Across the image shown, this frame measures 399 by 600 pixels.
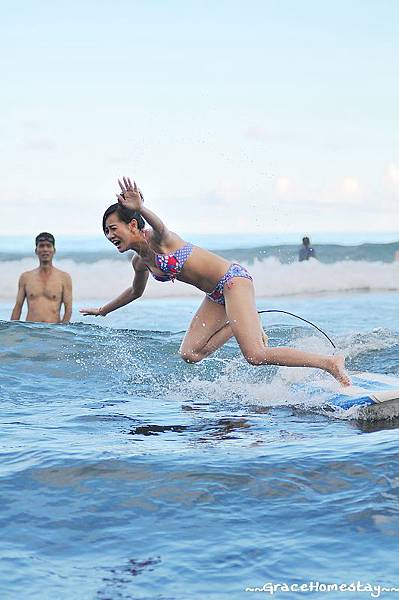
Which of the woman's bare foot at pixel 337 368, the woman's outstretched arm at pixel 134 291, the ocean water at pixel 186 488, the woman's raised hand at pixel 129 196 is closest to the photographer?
the ocean water at pixel 186 488

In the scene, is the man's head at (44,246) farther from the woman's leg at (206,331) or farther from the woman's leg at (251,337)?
the woman's leg at (251,337)

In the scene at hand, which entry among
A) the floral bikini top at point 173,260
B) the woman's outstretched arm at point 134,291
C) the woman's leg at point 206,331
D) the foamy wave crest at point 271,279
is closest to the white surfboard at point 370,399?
the woman's leg at point 206,331

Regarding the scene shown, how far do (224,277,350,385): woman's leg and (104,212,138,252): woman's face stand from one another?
810 millimetres

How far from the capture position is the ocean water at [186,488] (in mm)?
3756

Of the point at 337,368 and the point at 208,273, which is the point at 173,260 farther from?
the point at 337,368

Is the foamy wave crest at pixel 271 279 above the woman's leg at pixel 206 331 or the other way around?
above

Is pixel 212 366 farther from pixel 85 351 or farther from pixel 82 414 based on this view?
pixel 82 414

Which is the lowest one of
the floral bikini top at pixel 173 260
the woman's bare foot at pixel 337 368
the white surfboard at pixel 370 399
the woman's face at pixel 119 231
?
the white surfboard at pixel 370 399

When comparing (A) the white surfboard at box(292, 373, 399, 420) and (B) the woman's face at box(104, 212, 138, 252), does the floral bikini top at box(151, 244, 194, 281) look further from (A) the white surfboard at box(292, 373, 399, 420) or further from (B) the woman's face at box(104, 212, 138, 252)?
(A) the white surfboard at box(292, 373, 399, 420)

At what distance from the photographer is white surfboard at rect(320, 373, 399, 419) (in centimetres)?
638

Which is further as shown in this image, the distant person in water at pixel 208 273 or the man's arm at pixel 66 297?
the man's arm at pixel 66 297

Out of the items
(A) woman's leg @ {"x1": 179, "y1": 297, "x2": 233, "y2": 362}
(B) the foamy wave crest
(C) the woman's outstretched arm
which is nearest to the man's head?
(C) the woman's outstretched arm

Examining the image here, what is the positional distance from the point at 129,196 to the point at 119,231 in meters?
0.44

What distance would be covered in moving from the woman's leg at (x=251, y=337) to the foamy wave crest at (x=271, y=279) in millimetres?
17593
